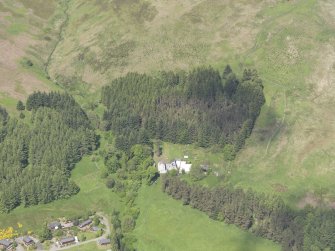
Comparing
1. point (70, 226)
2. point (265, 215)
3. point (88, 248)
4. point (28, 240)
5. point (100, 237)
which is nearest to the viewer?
point (28, 240)

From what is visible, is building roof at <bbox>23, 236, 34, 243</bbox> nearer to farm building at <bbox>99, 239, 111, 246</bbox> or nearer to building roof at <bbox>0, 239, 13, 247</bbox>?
building roof at <bbox>0, 239, 13, 247</bbox>

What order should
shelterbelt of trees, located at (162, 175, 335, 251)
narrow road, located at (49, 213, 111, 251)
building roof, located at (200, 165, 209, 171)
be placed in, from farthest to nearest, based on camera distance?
building roof, located at (200, 165, 209, 171) → narrow road, located at (49, 213, 111, 251) → shelterbelt of trees, located at (162, 175, 335, 251)

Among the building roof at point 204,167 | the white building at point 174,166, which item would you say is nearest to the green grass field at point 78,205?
the white building at point 174,166

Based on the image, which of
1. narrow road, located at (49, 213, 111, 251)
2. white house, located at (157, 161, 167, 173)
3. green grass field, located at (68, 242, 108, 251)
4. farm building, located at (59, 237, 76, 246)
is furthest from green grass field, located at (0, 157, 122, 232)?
white house, located at (157, 161, 167, 173)

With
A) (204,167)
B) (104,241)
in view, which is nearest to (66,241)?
(104,241)

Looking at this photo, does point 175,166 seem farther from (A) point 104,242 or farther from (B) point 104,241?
(A) point 104,242

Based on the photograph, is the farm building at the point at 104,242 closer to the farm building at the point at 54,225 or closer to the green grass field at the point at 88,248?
the green grass field at the point at 88,248
